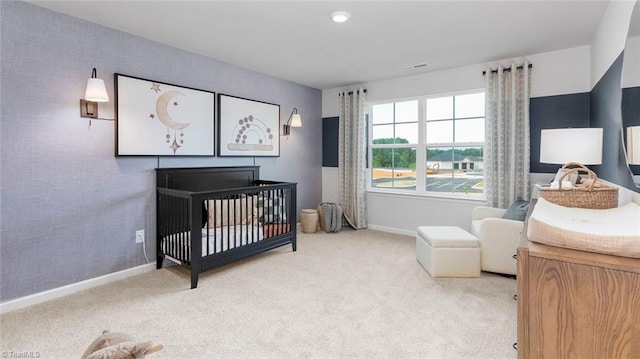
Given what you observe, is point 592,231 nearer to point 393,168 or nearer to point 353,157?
point 393,168

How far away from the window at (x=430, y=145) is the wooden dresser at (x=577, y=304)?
3547mm

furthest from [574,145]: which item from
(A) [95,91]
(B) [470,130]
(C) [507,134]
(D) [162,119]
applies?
(A) [95,91]

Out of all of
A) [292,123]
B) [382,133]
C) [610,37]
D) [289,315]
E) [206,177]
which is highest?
[610,37]

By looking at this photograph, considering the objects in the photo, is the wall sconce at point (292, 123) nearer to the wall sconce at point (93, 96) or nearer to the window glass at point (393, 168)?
the window glass at point (393, 168)

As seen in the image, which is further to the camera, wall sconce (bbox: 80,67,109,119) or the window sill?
the window sill

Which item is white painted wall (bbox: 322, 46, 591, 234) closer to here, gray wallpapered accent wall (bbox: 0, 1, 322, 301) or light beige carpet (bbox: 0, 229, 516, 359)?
light beige carpet (bbox: 0, 229, 516, 359)

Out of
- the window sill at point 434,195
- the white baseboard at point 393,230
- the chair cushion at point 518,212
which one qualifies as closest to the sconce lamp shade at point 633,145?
the chair cushion at point 518,212

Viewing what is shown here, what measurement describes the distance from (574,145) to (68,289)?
13.4ft

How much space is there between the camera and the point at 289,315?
2.29 meters

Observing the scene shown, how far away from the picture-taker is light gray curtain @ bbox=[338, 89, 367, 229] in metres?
4.90

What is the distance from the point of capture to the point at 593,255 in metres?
0.85

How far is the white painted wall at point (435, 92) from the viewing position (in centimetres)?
342

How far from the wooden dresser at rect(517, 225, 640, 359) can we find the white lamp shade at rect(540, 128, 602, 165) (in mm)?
1908

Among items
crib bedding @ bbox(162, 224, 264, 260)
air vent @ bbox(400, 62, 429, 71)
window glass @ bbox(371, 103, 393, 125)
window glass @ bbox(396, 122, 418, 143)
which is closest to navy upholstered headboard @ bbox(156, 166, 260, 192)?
crib bedding @ bbox(162, 224, 264, 260)
